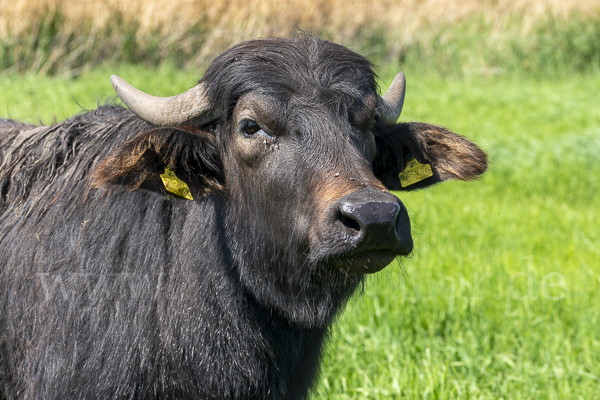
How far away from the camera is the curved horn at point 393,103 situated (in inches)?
142

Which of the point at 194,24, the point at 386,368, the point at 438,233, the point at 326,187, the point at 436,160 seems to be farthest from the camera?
the point at 194,24

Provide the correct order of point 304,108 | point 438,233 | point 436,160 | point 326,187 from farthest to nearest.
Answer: point 438,233
point 436,160
point 304,108
point 326,187

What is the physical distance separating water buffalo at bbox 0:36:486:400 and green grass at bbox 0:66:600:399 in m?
0.69

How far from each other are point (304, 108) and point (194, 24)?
44.0 ft

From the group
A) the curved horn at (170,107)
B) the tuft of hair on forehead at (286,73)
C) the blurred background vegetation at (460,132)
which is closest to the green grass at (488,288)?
the blurred background vegetation at (460,132)

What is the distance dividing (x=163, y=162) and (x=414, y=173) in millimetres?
1368

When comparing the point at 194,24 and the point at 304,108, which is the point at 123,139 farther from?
the point at 194,24

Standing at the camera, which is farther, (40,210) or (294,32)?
(294,32)

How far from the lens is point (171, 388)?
3.17m

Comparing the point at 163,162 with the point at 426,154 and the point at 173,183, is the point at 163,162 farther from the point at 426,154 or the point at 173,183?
the point at 426,154

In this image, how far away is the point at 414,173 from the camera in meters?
3.56

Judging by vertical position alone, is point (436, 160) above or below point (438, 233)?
above

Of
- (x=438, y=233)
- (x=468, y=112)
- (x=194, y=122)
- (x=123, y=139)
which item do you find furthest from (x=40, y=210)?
(x=468, y=112)

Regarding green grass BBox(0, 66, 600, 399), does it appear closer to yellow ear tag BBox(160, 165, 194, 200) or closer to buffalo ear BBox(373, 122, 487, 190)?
buffalo ear BBox(373, 122, 487, 190)
